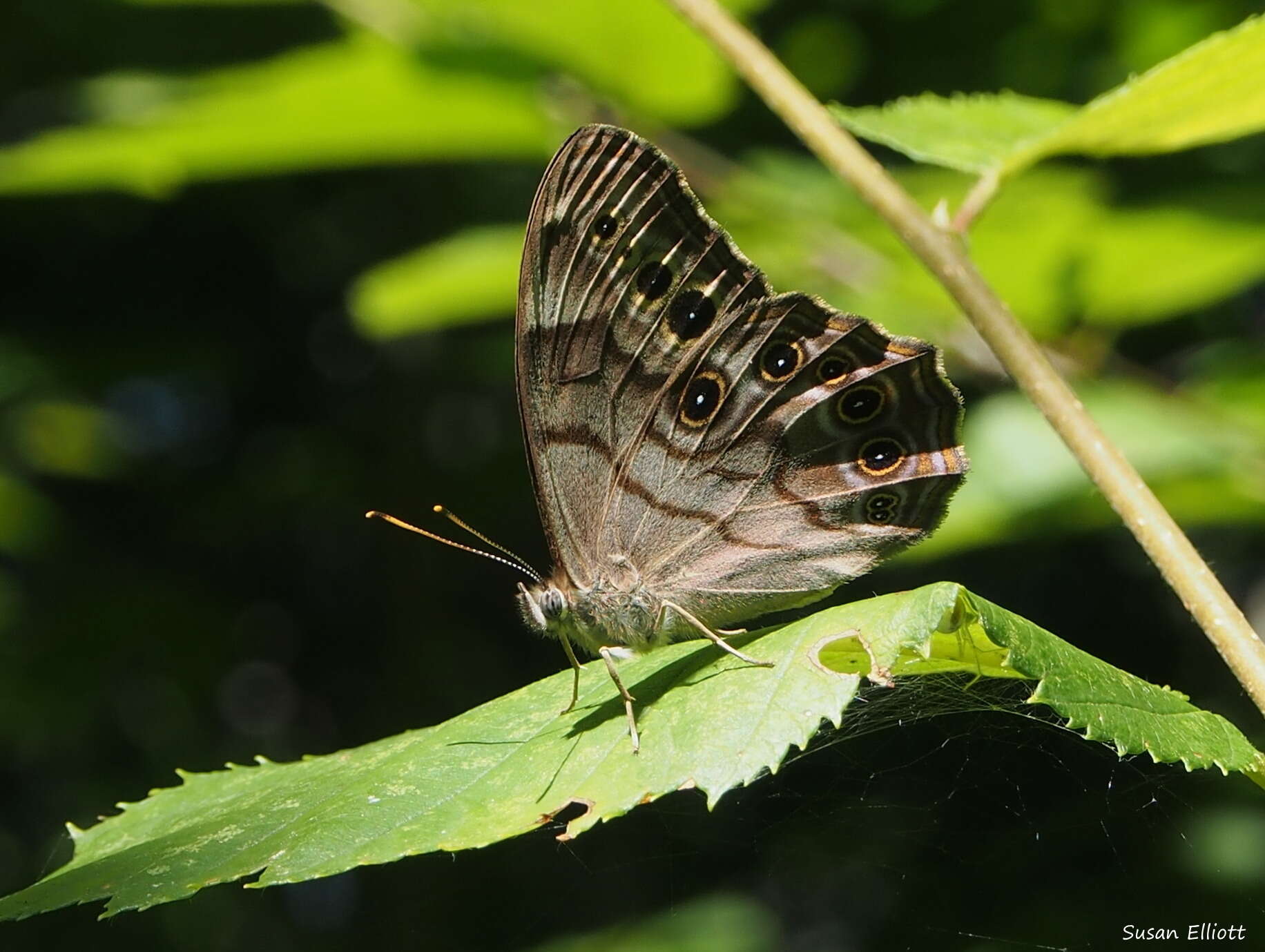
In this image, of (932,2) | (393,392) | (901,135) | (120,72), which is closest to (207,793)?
(901,135)

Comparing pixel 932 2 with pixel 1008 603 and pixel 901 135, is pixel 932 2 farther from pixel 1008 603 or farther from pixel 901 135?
pixel 1008 603

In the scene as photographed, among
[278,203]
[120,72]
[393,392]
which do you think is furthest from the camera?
[393,392]

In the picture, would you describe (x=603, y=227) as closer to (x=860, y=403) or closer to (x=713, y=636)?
(x=860, y=403)

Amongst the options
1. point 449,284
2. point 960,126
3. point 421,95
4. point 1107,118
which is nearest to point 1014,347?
point 1107,118

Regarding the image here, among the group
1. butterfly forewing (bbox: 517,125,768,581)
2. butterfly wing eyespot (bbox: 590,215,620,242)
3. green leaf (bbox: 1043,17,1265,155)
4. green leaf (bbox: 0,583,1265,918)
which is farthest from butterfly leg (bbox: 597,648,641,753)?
green leaf (bbox: 1043,17,1265,155)

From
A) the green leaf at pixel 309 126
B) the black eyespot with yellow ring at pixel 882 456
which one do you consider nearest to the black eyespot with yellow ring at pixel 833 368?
the black eyespot with yellow ring at pixel 882 456

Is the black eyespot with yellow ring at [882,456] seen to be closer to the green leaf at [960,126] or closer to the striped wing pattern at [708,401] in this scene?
the striped wing pattern at [708,401]

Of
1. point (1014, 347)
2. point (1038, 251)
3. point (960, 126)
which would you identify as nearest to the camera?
point (1014, 347)
